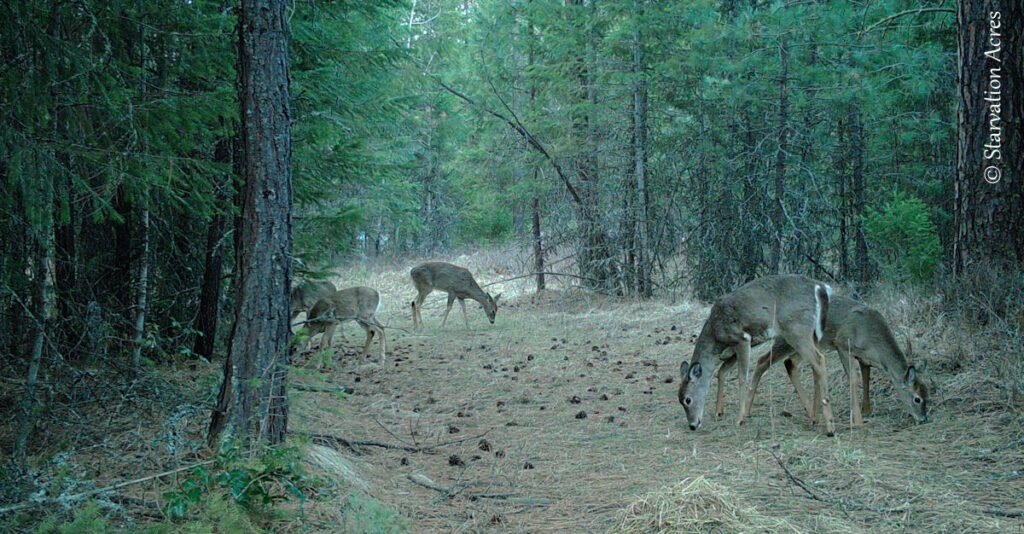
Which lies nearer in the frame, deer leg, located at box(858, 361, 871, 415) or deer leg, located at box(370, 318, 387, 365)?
deer leg, located at box(858, 361, 871, 415)

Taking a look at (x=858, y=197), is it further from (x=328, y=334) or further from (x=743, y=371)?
(x=328, y=334)

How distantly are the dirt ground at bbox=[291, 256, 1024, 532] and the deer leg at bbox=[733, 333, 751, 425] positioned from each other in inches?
5.9

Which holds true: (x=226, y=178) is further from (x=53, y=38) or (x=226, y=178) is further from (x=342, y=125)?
(x=53, y=38)

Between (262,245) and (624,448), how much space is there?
3426mm

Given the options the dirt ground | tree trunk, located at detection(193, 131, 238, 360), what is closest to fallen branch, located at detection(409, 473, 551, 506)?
the dirt ground

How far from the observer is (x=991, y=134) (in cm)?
766

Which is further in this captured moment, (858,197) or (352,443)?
(858,197)

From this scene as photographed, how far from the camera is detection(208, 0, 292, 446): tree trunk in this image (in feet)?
17.2

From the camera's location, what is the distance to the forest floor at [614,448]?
179 inches

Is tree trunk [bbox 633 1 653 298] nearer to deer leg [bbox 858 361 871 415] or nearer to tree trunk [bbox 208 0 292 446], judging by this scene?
deer leg [bbox 858 361 871 415]

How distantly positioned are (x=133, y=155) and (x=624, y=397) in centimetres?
549


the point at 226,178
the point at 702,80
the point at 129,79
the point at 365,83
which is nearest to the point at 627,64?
the point at 702,80

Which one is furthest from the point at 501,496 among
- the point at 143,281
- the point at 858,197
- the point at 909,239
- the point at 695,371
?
the point at 858,197

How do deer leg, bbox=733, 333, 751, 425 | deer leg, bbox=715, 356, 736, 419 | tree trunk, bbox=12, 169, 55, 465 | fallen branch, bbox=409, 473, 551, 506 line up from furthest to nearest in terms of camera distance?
1. deer leg, bbox=715, 356, 736, 419
2. deer leg, bbox=733, 333, 751, 425
3. fallen branch, bbox=409, 473, 551, 506
4. tree trunk, bbox=12, 169, 55, 465
